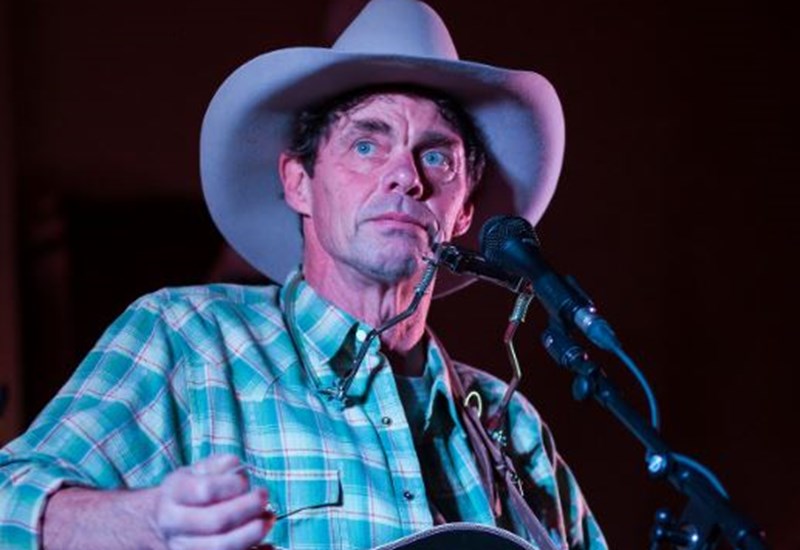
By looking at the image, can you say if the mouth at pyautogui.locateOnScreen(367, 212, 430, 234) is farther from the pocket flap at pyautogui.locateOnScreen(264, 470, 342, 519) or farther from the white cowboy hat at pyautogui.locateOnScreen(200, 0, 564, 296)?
the pocket flap at pyautogui.locateOnScreen(264, 470, 342, 519)

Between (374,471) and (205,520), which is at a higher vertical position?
(205,520)

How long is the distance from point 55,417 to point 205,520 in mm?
493

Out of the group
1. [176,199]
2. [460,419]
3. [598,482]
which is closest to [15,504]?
[460,419]

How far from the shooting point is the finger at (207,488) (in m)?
1.09

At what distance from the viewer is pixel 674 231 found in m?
3.31

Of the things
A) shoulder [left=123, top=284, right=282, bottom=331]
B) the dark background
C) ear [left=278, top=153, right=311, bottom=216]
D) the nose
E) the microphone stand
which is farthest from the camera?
the dark background

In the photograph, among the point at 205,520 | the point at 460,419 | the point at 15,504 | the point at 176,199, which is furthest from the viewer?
the point at 176,199

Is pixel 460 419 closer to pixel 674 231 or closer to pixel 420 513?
pixel 420 513

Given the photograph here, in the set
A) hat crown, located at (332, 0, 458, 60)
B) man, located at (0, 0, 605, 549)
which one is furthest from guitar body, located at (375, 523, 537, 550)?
hat crown, located at (332, 0, 458, 60)

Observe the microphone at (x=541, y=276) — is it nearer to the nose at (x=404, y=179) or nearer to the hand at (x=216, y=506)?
the hand at (x=216, y=506)

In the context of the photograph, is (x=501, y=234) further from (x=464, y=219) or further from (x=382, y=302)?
(x=464, y=219)

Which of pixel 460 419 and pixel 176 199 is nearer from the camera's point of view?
pixel 460 419

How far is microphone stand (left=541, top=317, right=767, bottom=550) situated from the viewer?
101 centimetres

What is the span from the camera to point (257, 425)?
166 centimetres
